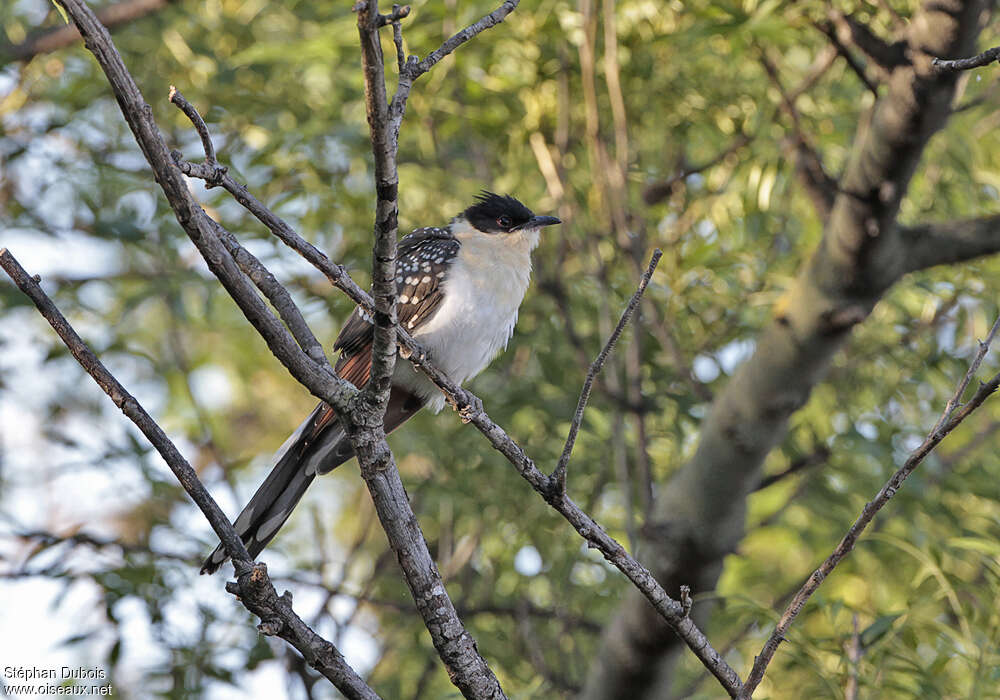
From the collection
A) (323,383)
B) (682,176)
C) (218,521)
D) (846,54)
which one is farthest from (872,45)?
(218,521)

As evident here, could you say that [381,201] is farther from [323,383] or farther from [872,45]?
[872,45]

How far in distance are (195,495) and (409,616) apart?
3041 millimetres

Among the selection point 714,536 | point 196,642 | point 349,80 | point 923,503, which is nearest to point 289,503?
point 196,642

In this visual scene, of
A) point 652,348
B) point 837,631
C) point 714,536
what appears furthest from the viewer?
point 652,348

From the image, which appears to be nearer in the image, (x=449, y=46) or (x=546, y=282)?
(x=449, y=46)

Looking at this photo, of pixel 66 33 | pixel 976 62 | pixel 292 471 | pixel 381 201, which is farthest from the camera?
pixel 66 33

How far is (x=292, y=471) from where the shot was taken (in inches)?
133

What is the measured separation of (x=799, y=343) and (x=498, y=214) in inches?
54.6

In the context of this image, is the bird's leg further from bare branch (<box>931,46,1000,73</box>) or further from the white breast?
the white breast

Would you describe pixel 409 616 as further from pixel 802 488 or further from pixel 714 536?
pixel 802 488

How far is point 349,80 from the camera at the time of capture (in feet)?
14.1

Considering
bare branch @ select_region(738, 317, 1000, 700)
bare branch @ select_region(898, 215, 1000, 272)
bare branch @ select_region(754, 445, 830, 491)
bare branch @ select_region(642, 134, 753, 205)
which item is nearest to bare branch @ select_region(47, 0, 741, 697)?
bare branch @ select_region(738, 317, 1000, 700)

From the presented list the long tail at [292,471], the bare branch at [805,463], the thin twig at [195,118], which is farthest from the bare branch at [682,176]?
the thin twig at [195,118]

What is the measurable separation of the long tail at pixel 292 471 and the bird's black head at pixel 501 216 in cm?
130
